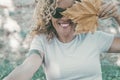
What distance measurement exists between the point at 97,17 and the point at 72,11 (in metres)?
0.15

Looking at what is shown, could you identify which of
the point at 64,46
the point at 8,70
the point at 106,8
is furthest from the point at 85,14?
the point at 8,70

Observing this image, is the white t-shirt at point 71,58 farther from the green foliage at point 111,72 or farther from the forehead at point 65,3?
the green foliage at point 111,72

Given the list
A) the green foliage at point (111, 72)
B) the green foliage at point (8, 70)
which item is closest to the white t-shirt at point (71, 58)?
the green foliage at point (111, 72)

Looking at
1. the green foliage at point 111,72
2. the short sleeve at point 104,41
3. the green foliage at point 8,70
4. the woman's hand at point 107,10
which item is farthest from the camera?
the green foliage at point 8,70

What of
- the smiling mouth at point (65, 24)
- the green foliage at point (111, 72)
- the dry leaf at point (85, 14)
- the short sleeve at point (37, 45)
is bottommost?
the green foliage at point (111, 72)

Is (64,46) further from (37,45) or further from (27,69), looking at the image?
(27,69)

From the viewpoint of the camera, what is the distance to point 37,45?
2299 millimetres

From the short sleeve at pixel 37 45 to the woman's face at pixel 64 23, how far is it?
120mm

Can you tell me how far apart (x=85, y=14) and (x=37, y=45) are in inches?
13.1

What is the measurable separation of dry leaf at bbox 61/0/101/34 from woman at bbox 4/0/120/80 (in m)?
0.04

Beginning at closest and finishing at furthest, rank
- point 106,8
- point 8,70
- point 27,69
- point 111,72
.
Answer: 1. point 27,69
2. point 106,8
3. point 111,72
4. point 8,70

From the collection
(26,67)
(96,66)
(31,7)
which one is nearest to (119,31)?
(31,7)

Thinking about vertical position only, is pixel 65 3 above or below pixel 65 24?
above

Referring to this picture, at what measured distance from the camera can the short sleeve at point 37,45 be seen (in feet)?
7.47
